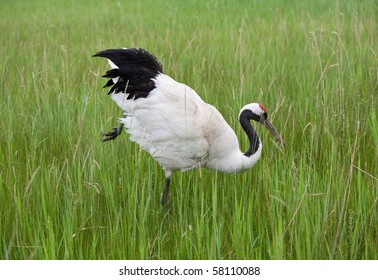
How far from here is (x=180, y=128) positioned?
9.95ft

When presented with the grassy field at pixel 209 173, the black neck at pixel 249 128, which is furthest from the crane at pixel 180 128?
the grassy field at pixel 209 173

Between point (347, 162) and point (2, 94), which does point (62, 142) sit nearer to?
point (2, 94)

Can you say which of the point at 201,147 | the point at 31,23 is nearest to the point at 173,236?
the point at 201,147

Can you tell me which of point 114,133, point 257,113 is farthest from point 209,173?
point 114,133

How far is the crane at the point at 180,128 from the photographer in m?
3.04

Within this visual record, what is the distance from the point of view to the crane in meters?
3.04

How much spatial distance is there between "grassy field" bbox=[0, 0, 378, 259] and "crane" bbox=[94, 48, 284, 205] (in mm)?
113

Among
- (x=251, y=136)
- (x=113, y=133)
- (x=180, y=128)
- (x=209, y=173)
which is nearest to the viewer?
(x=180, y=128)

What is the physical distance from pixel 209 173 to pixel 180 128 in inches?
16.9

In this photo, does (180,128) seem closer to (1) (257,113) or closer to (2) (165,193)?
(2) (165,193)

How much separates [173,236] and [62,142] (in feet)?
4.16

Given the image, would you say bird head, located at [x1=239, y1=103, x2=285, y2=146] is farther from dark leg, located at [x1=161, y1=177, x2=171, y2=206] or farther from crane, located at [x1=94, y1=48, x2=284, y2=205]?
dark leg, located at [x1=161, y1=177, x2=171, y2=206]

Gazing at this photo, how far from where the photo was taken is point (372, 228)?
97.1 inches

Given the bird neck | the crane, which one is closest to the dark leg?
the crane
